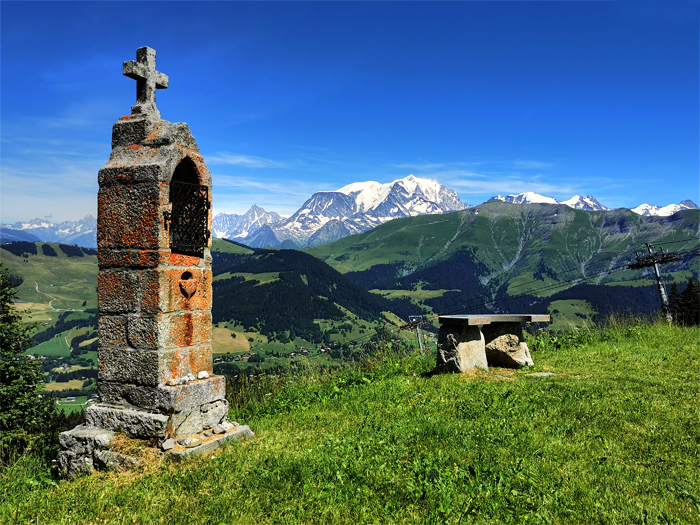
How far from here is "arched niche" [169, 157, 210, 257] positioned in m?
6.82

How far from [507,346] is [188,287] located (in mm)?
8358

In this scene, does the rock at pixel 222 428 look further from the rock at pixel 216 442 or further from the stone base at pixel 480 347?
the stone base at pixel 480 347

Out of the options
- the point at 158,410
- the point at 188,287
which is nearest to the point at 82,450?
the point at 158,410

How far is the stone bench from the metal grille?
20.8 feet

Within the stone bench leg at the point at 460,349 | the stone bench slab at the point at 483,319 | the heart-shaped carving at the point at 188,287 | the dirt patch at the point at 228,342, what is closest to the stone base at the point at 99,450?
the heart-shaped carving at the point at 188,287

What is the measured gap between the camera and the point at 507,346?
11.5 meters

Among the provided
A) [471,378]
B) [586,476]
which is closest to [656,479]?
[586,476]

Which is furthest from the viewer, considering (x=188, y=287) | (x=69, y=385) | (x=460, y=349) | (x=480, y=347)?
(x=69, y=385)

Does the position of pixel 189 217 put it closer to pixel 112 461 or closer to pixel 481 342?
pixel 112 461

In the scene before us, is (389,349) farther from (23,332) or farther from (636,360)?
(23,332)

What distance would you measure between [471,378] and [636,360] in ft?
14.5

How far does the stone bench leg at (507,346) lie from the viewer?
11.4 m

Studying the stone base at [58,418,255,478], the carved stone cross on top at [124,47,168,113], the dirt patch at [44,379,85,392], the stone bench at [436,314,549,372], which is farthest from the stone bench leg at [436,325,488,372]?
the dirt patch at [44,379,85,392]

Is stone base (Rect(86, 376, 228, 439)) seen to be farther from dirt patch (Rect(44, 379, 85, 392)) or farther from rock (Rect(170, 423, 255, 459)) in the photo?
dirt patch (Rect(44, 379, 85, 392))
